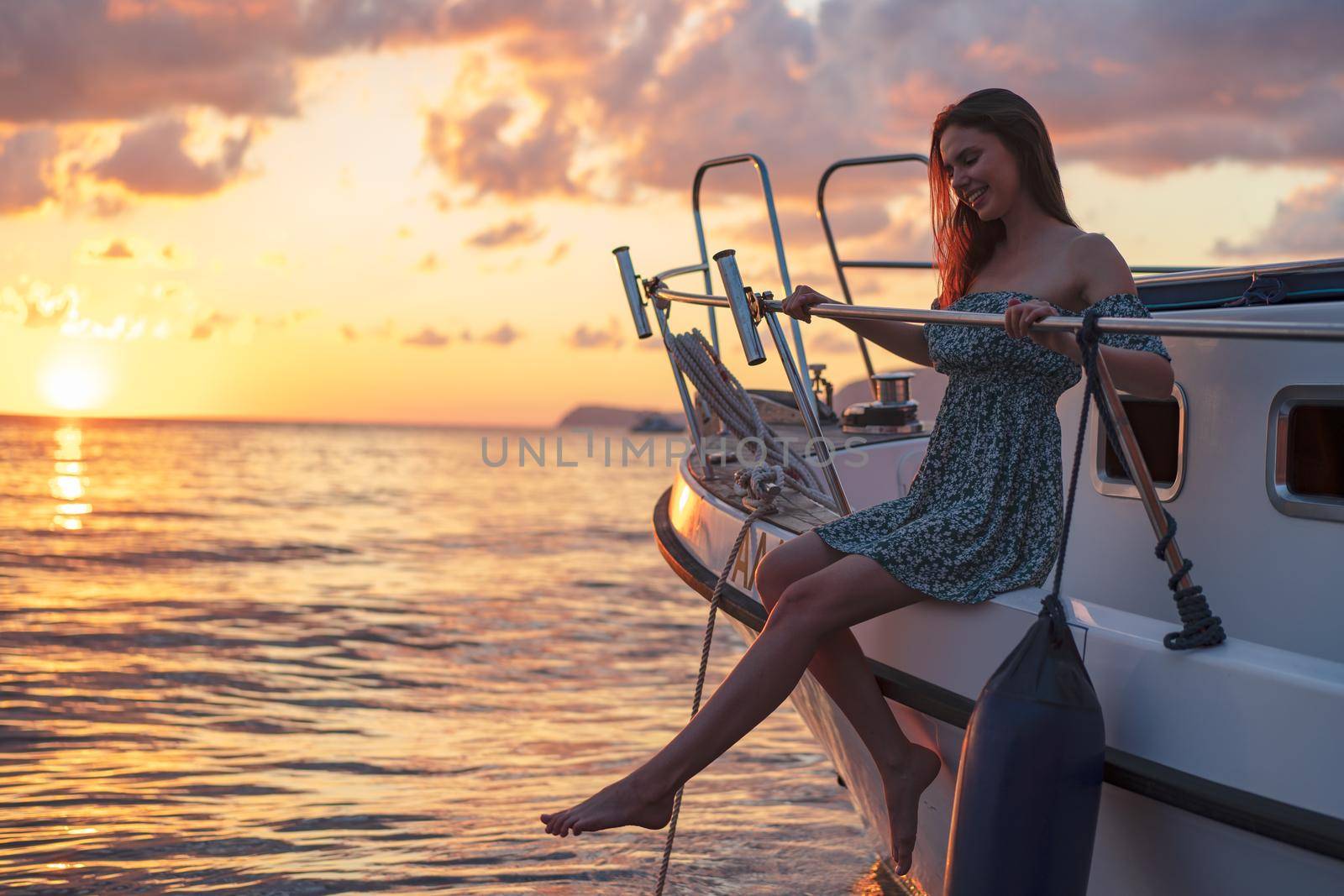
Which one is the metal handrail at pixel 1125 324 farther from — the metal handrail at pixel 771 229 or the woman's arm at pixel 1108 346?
the metal handrail at pixel 771 229

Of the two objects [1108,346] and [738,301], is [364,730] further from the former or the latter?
[1108,346]

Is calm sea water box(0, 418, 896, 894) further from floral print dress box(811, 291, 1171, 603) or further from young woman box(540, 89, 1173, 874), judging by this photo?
floral print dress box(811, 291, 1171, 603)

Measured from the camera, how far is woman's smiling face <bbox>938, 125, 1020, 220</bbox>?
2662 mm

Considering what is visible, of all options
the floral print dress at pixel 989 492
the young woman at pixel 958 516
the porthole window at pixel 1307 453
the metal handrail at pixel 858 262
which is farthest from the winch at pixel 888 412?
the porthole window at pixel 1307 453

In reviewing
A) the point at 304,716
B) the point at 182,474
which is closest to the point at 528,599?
the point at 304,716

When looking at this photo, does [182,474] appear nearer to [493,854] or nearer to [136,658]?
[136,658]

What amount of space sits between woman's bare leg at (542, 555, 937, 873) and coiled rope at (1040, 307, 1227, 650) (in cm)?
40

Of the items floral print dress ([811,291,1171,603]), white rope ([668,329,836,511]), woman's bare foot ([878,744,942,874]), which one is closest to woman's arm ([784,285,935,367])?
floral print dress ([811,291,1171,603])

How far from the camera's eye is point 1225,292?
117 inches

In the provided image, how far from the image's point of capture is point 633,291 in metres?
4.13

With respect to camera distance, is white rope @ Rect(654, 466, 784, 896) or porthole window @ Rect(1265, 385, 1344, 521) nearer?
porthole window @ Rect(1265, 385, 1344, 521)

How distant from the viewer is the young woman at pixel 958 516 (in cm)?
250

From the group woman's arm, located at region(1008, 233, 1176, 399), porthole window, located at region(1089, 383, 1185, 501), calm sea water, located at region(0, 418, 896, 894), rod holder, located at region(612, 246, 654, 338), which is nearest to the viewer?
woman's arm, located at region(1008, 233, 1176, 399)

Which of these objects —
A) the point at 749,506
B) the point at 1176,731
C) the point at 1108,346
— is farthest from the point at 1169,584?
the point at 749,506
